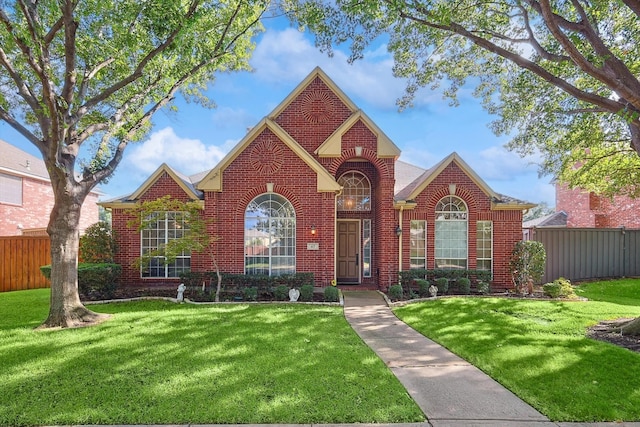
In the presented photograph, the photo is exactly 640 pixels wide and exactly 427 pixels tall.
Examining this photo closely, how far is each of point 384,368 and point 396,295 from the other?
562 centimetres

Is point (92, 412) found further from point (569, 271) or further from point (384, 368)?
point (569, 271)

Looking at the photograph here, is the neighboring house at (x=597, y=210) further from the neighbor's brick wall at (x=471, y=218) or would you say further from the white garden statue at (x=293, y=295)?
the white garden statue at (x=293, y=295)

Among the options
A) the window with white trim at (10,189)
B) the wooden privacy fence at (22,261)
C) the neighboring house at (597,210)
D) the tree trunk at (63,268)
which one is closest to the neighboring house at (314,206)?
the tree trunk at (63,268)

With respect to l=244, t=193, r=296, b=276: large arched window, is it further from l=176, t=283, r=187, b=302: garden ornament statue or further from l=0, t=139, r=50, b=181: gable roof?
l=0, t=139, r=50, b=181: gable roof

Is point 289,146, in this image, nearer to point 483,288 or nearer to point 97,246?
point 97,246

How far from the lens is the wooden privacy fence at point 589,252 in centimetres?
1367

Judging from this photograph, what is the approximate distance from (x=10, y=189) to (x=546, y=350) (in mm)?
24177

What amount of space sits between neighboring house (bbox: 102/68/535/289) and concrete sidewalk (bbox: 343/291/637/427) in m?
4.68

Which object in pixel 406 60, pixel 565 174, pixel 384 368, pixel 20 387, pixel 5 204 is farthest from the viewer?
pixel 5 204

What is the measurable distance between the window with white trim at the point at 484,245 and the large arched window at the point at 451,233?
0.44m

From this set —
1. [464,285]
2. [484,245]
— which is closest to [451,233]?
[484,245]

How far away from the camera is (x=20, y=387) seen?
4355 millimetres

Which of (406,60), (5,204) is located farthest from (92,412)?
(5,204)

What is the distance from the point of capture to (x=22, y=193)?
18.5 meters
